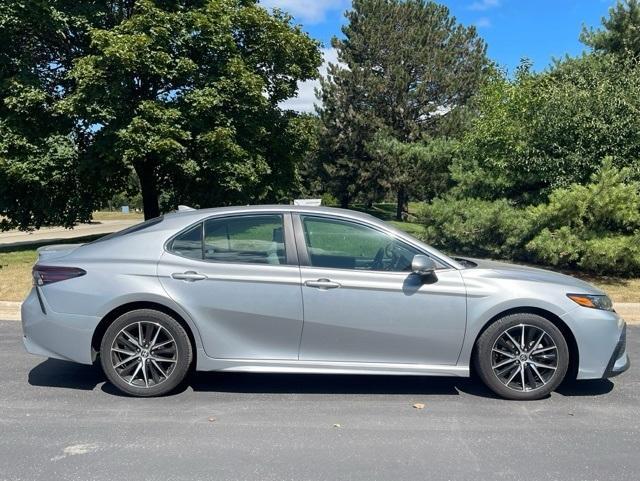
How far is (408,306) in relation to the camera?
4555mm

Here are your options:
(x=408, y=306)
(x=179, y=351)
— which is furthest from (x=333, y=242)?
(x=179, y=351)

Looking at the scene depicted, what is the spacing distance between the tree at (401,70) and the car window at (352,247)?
29.0 m

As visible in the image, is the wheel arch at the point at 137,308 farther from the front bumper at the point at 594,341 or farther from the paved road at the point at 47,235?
the paved road at the point at 47,235

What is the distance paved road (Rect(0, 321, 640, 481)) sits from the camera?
351cm

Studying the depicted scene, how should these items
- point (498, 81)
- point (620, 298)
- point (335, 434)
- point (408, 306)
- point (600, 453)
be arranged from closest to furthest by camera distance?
1. point (600, 453)
2. point (335, 434)
3. point (408, 306)
4. point (620, 298)
5. point (498, 81)

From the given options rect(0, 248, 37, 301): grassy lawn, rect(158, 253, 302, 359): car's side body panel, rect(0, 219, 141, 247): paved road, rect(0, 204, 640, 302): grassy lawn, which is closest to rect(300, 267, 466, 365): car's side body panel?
rect(158, 253, 302, 359): car's side body panel

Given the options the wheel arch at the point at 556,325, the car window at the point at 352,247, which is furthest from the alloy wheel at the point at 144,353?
the wheel arch at the point at 556,325

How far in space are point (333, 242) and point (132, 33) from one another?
12147 millimetres

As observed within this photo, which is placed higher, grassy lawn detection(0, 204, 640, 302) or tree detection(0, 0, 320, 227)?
tree detection(0, 0, 320, 227)

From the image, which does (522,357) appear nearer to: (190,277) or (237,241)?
(237,241)

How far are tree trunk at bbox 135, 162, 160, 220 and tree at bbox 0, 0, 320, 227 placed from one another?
1.00ft

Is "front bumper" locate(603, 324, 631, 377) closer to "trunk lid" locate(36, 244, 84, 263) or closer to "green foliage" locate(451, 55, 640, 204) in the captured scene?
"trunk lid" locate(36, 244, 84, 263)

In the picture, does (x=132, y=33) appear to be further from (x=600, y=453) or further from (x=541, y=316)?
(x=600, y=453)

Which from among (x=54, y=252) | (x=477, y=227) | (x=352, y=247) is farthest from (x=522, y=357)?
(x=477, y=227)
